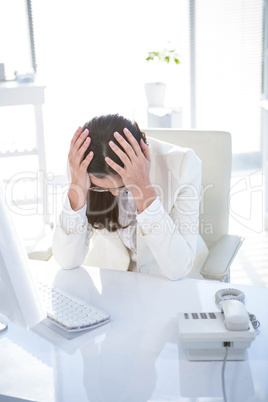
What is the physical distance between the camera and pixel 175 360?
1.09m

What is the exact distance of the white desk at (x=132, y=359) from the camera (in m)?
1.00

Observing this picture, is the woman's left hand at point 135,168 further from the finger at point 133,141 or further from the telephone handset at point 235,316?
the telephone handset at point 235,316

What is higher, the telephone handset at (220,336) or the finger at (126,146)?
the finger at (126,146)

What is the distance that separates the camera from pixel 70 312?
4.21 feet

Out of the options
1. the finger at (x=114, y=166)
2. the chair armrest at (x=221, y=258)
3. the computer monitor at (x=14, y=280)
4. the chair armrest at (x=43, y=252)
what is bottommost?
the chair armrest at (x=221, y=258)

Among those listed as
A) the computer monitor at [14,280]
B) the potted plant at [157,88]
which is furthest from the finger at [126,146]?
the potted plant at [157,88]

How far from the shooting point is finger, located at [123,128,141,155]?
144 centimetres

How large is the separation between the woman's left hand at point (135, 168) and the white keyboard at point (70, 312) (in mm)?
331

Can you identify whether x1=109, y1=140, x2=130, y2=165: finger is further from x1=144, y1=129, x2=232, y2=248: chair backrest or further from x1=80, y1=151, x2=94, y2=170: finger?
x1=144, y1=129, x2=232, y2=248: chair backrest

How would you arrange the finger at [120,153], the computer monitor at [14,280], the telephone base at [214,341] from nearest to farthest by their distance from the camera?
the computer monitor at [14,280], the telephone base at [214,341], the finger at [120,153]

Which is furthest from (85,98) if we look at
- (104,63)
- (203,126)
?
(203,126)

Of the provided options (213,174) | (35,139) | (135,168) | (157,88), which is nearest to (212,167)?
(213,174)

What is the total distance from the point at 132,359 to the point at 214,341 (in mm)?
175

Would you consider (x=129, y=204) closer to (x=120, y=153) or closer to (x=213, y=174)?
(x=213, y=174)
